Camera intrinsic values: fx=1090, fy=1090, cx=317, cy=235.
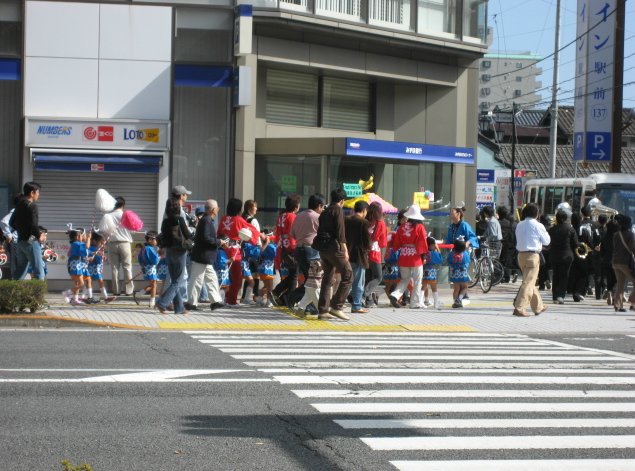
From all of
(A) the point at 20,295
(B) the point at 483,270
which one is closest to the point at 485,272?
(B) the point at 483,270

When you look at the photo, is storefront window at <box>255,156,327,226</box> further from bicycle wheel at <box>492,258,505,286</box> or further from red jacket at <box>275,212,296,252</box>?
red jacket at <box>275,212,296,252</box>

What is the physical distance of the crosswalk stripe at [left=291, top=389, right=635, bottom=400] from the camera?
952 centimetres

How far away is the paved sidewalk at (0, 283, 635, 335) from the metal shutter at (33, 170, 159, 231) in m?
2.58

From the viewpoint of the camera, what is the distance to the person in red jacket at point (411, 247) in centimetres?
1856

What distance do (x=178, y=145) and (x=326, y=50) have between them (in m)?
4.33

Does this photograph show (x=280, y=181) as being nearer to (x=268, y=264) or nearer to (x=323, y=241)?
(x=268, y=264)

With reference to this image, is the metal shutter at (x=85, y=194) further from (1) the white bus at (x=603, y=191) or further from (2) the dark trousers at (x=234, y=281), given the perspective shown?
(1) the white bus at (x=603, y=191)

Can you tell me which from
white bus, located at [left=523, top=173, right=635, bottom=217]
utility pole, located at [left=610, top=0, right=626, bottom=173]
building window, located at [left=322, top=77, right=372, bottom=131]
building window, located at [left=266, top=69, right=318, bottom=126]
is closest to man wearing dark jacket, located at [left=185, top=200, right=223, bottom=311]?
building window, located at [left=266, top=69, right=318, bottom=126]

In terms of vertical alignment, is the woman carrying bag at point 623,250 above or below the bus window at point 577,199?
below

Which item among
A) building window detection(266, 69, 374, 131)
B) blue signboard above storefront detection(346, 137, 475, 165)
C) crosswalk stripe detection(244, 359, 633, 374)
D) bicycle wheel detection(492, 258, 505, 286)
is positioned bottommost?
crosswalk stripe detection(244, 359, 633, 374)

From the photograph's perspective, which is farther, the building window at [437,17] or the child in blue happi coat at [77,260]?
the building window at [437,17]

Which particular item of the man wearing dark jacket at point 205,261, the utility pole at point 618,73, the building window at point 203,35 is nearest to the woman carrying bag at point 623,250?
the man wearing dark jacket at point 205,261

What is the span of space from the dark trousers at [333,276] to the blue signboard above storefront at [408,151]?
6.82m

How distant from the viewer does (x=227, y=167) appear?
23.5 metres
